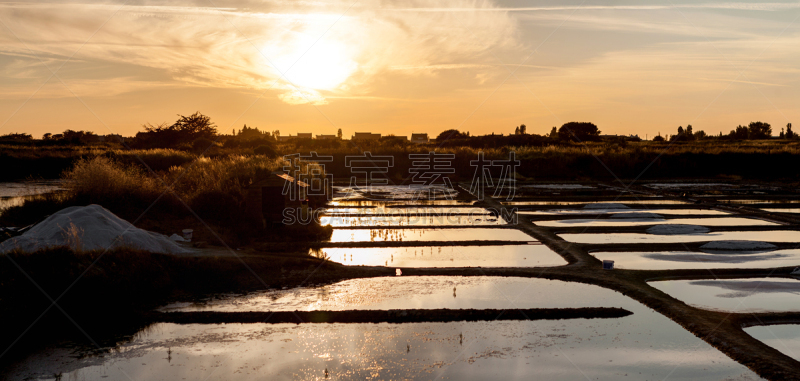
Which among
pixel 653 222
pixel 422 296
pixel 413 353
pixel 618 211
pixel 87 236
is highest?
pixel 87 236

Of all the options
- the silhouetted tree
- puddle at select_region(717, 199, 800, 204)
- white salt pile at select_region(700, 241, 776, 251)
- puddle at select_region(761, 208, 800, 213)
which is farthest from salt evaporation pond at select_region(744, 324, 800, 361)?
the silhouetted tree

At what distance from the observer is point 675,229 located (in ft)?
40.4

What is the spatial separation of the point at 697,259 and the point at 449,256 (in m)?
4.12

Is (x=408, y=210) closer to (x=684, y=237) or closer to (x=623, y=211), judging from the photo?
(x=623, y=211)

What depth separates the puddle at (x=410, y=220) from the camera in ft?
45.8

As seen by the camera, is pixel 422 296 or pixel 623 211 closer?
pixel 422 296

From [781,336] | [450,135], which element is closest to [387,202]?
[781,336]

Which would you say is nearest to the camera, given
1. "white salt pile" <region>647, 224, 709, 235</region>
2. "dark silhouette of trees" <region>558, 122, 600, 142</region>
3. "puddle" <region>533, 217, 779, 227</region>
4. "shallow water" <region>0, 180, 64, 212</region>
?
→ "white salt pile" <region>647, 224, 709, 235</region>

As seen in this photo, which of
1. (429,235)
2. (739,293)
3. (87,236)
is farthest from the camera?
(429,235)

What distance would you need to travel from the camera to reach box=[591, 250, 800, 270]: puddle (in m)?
8.69

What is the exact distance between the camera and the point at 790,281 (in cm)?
765

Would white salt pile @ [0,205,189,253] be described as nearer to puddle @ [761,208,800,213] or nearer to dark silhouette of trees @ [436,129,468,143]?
puddle @ [761,208,800,213]

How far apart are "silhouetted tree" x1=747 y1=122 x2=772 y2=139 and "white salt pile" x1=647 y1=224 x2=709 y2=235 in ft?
286

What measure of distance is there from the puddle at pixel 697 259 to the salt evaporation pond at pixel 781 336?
264 centimetres
